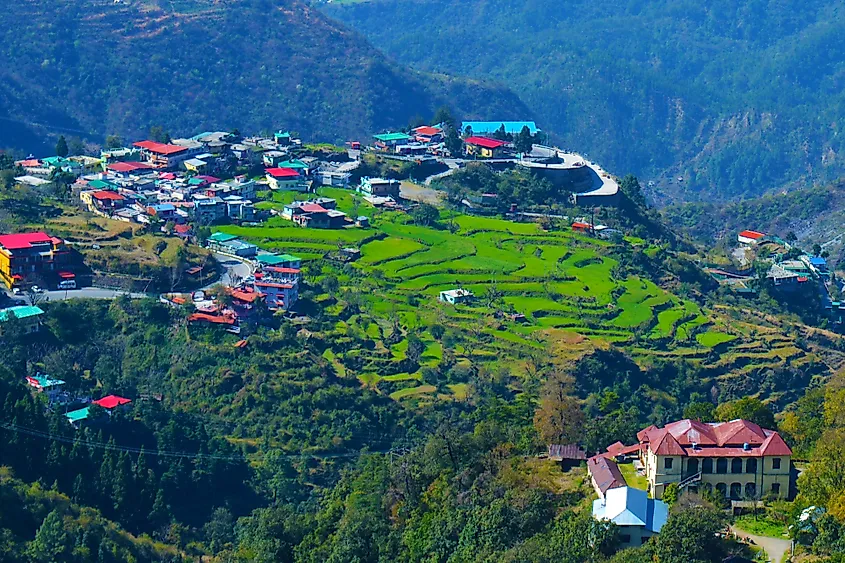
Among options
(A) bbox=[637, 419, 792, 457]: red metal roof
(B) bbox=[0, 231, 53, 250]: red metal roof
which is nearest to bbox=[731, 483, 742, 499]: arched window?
(A) bbox=[637, 419, 792, 457]: red metal roof

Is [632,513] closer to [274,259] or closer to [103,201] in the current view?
[274,259]

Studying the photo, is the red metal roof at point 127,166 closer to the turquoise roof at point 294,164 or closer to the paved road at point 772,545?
the turquoise roof at point 294,164

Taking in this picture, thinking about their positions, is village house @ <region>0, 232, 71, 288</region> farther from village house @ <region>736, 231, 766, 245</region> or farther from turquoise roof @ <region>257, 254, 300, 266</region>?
village house @ <region>736, 231, 766, 245</region>

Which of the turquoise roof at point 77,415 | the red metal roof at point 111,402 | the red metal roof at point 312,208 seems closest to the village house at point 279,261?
the red metal roof at point 312,208

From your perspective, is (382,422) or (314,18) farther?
(314,18)

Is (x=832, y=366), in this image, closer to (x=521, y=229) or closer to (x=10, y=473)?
(x=521, y=229)

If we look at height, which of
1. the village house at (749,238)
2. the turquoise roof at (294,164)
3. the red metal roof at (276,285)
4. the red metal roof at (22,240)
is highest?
the turquoise roof at (294,164)

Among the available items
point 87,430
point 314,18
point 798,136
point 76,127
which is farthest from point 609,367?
point 798,136
